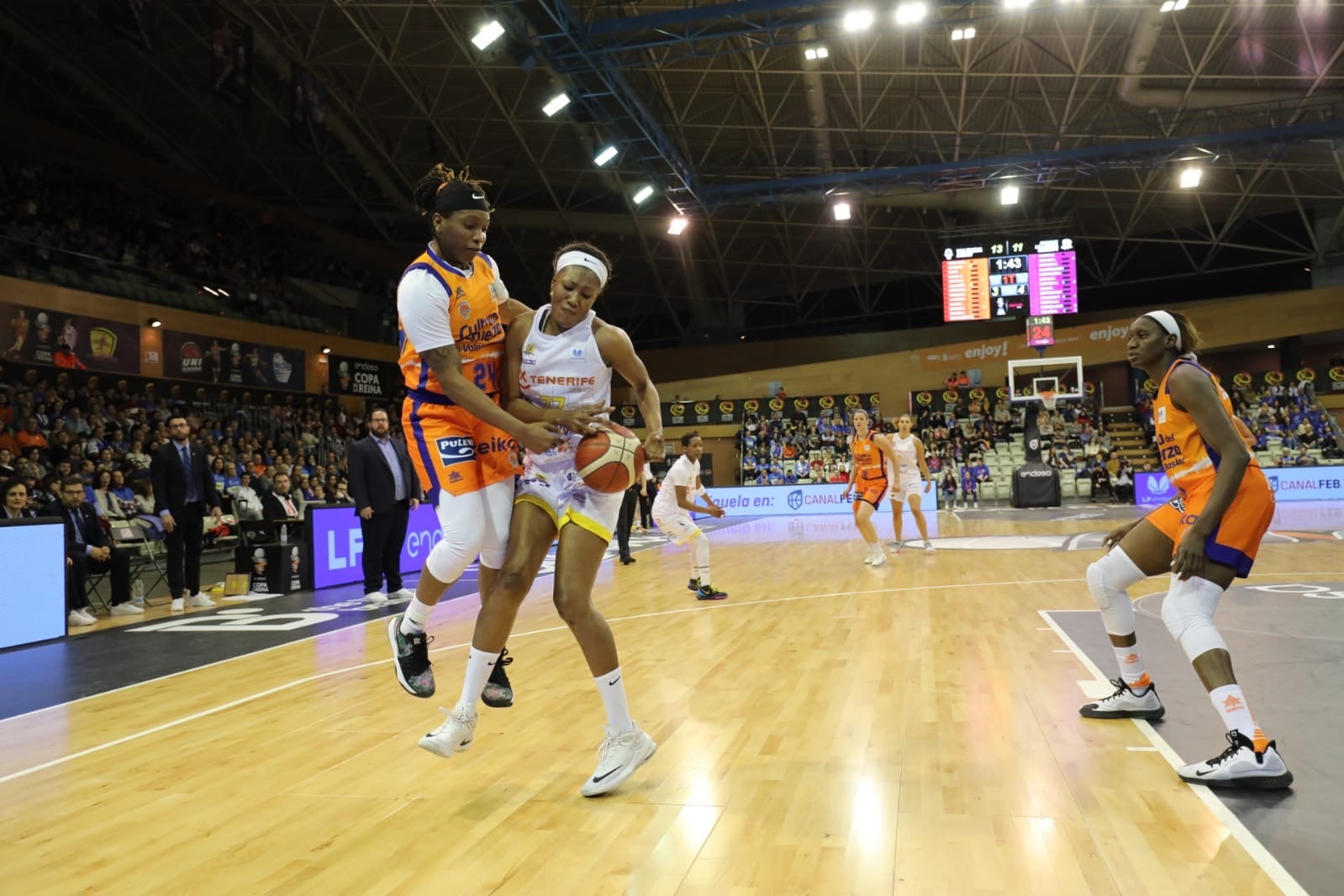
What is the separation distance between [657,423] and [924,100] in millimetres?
21402

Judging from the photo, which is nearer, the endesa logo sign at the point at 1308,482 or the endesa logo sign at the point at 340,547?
the endesa logo sign at the point at 340,547

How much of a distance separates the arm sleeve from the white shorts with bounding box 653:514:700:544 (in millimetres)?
5453

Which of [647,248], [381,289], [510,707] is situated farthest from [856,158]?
[510,707]

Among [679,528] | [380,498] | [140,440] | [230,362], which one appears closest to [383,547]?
[380,498]

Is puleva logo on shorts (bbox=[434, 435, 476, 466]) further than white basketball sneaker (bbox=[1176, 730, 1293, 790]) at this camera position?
Yes

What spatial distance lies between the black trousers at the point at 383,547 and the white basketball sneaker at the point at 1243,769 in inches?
293

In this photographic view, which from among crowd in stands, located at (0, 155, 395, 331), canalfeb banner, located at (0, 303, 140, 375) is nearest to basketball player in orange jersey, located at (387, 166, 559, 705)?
canalfeb banner, located at (0, 303, 140, 375)

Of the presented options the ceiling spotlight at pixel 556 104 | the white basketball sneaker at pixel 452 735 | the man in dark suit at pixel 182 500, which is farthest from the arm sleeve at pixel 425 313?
the ceiling spotlight at pixel 556 104

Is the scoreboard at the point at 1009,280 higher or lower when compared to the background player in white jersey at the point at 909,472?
higher

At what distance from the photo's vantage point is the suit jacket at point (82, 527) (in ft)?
26.6

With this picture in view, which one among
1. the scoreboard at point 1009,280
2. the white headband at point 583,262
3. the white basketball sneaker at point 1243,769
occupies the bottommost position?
the white basketball sneaker at point 1243,769

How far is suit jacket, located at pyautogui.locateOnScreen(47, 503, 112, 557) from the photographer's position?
812 cm

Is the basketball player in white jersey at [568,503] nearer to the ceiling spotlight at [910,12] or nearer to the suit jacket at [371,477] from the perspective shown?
the suit jacket at [371,477]

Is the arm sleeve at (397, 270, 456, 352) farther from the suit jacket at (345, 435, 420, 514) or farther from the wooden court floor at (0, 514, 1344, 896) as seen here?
the suit jacket at (345, 435, 420, 514)
